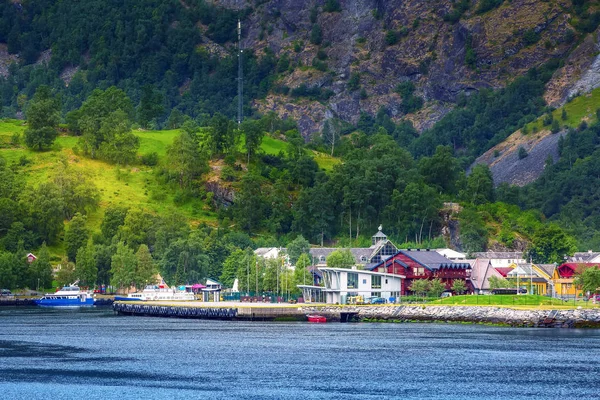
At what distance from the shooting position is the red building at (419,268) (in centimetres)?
18075

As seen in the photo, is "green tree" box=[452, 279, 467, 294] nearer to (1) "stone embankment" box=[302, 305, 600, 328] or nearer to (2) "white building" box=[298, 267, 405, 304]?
(2) "white building" box=[298, 267, 405, 304]

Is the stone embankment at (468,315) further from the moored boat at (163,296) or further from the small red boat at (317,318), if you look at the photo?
the moored boat at (163,296)

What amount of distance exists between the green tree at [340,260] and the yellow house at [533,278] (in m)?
25.3

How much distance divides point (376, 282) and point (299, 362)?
65.6 m

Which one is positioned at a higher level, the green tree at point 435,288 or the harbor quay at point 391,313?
the green tree at point 435,288

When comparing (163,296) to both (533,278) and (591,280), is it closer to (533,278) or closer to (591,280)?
(533,278)

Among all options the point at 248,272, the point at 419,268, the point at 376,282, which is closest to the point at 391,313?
the point at 376,282

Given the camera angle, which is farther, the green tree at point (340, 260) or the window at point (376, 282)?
the green tree at point (340, 260)

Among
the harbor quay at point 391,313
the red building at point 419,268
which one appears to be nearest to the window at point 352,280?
the harbor quay at point 391,313

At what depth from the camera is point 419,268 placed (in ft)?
594

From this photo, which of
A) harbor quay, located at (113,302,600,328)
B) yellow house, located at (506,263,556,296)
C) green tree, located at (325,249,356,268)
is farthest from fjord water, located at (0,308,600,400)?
yellow house, located at (506,263,556,296)

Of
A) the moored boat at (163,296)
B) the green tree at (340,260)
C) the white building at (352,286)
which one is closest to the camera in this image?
the white building at (352,286)

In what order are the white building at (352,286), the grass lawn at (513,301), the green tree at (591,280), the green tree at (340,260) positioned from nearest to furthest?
1. the grass lawn at (513,301)
2. the green tree at (591,280)
3. the white building at (352,286)
4. the green tree at (340,260)

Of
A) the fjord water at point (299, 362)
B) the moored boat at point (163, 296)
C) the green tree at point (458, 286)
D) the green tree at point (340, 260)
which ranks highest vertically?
the green tree at point (340, 260)
